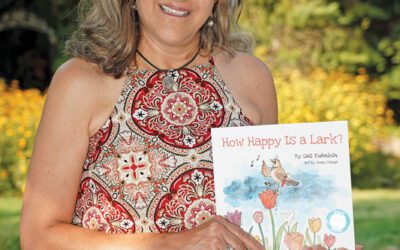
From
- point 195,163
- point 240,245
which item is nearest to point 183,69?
point 195,163

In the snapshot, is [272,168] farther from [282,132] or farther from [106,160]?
[106,160]

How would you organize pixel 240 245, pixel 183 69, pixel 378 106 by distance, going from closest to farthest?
pixel 240 245
pixel 183 69
pixel 378 106

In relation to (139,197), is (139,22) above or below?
above

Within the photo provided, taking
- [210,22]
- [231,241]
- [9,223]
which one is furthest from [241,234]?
[9,223]

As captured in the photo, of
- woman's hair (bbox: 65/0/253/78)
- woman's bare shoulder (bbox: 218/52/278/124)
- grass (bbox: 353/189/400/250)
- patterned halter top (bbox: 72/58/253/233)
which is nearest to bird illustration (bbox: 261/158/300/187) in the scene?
patterned halter top (bbox: 72/58/253/233)

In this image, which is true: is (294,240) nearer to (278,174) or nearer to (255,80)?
(278,174)

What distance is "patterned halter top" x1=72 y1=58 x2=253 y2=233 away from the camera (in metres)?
2.42

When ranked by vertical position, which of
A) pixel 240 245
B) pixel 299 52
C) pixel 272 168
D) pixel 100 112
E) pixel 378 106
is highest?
pixel 299 52

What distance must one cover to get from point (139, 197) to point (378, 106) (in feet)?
26.1

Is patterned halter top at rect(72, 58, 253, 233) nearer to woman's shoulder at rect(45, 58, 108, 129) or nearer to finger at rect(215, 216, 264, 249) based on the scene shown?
woman's shoulder at rect(45, 58, 108, 129)

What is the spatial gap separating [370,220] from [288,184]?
4484 mm

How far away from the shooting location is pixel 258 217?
2225mm

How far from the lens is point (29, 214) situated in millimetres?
2373

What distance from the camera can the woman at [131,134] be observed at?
92.3 inches
